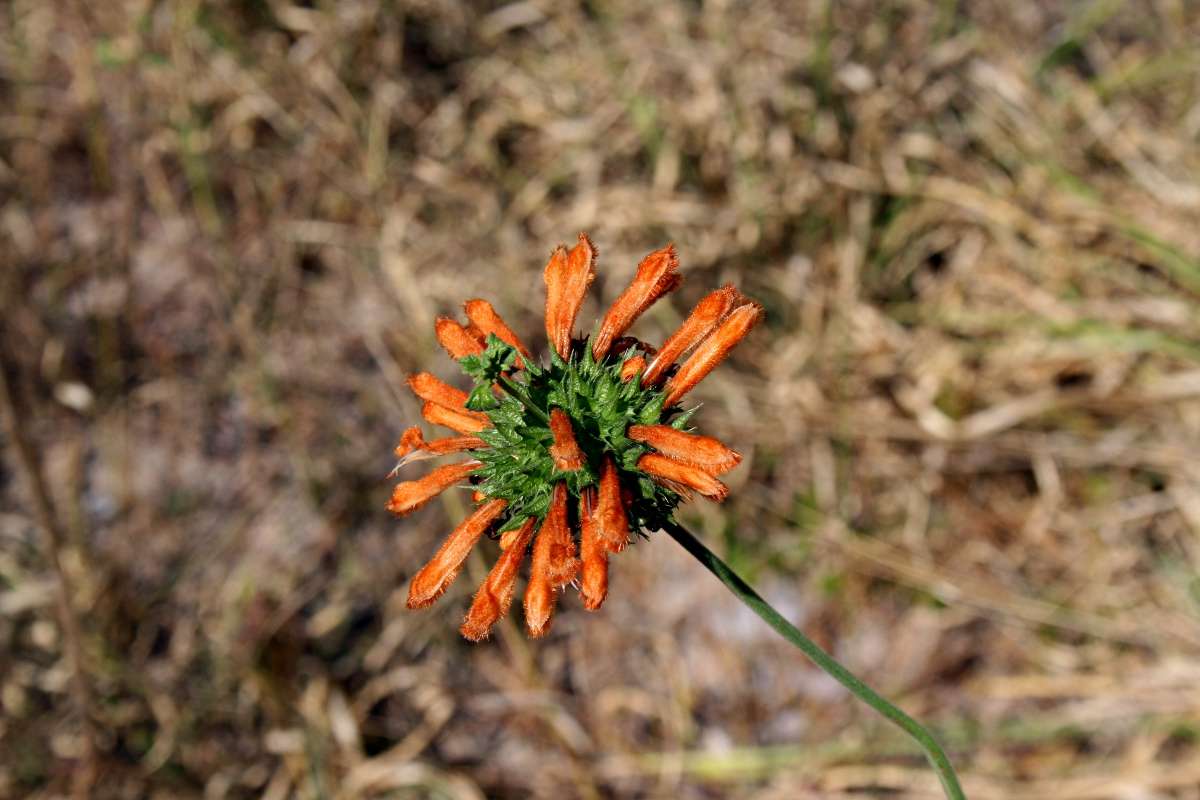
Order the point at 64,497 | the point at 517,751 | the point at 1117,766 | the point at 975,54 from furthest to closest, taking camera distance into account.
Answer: the point at 975,54 < the point at 64,497 < the point at 517,751 < the point at 1117,766

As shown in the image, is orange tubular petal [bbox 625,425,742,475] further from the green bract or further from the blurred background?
the blurred background

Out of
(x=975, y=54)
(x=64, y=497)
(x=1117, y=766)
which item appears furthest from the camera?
(x=975, y=54)

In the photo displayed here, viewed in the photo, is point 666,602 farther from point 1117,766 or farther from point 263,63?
point 263,63

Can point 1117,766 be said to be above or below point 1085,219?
below

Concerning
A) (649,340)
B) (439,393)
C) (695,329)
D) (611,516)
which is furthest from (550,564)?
(649,340)

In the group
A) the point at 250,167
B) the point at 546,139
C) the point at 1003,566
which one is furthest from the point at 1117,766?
the point at 250,167

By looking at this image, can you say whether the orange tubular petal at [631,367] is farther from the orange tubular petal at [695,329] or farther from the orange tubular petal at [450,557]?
the orange tubular petal at [450,557]

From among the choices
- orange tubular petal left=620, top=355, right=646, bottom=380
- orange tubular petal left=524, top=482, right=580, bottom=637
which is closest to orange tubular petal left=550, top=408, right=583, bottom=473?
orange tubular petal left=524, top=482, right=580, bottom=637

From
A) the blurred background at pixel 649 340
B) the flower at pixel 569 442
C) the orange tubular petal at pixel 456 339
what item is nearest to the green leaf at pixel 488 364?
the flower at pixel 569 442
